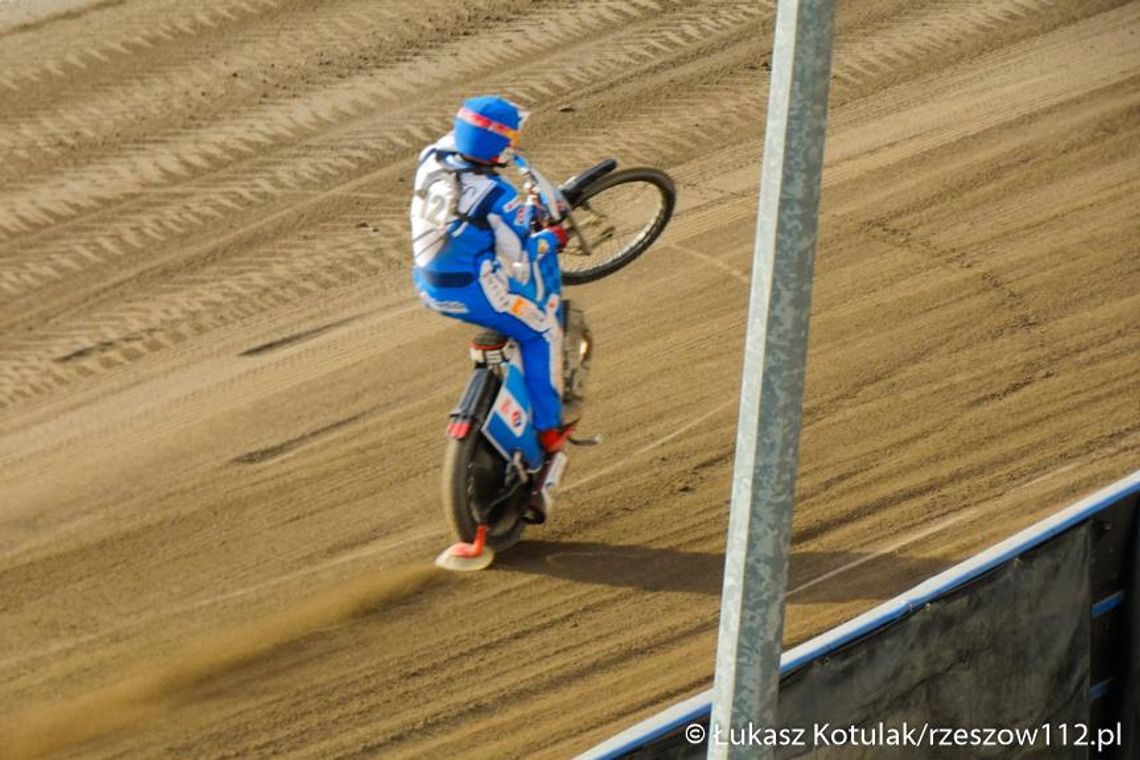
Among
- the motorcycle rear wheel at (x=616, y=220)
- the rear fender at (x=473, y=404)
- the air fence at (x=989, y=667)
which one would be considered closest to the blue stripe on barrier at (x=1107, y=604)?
the air fence at (x=989, y=667)

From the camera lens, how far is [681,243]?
11.5 metres

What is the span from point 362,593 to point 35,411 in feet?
8.32

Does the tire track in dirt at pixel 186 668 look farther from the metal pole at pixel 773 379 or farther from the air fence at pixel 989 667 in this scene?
the metal pole at pixel 773 379

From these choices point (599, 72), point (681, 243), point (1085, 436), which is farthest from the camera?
point (599, 72)

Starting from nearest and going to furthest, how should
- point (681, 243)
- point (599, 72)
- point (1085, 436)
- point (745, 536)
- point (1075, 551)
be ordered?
point (745, 536) < point (1075, 551) < point (1085, 436) < point (681, 243) < point (599, 72)

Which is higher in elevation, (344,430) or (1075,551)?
(1075,551)

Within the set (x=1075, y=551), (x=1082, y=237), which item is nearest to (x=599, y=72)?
(x=1082, y=237)

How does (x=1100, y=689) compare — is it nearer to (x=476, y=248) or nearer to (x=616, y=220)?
(x=476, y=248)

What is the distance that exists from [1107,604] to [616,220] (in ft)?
14.8

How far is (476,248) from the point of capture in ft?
27.4

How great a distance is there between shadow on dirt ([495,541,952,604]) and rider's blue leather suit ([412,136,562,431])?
1.20 meters

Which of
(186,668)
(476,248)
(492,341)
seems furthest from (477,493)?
(186,668)

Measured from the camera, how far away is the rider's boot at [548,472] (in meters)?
9.04

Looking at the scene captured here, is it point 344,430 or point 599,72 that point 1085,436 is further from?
point 599,72
